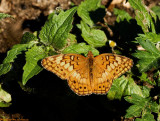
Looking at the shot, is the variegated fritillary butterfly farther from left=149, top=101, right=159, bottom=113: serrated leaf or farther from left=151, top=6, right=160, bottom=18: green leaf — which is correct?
left=151, top=6, right=160, bottom=18: green leaf

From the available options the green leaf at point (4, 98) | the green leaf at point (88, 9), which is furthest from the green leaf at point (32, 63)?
the green leaf at point (88, 9)

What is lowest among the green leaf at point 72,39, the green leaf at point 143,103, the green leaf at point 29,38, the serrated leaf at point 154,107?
the serrated leaf at point 154,107

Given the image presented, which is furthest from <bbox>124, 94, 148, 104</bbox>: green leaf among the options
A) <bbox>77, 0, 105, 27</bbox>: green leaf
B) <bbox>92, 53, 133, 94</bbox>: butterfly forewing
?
<bbox>77, 0, 105, 27</bbox>: green leaf

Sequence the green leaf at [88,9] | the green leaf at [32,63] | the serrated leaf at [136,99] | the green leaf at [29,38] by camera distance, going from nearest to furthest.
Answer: the green leaf at [32,63]
the serrated leaf at [136,99]
the green leaf at [29,38]
the green leaf at [88,9]

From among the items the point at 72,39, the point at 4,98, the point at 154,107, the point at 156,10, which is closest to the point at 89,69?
the point at 72,39

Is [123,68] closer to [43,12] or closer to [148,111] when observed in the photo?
[148,111]

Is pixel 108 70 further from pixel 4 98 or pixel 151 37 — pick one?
pixel 4 98

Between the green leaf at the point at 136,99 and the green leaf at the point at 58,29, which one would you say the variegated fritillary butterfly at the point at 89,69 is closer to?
the green leaf at the point at 58,29
